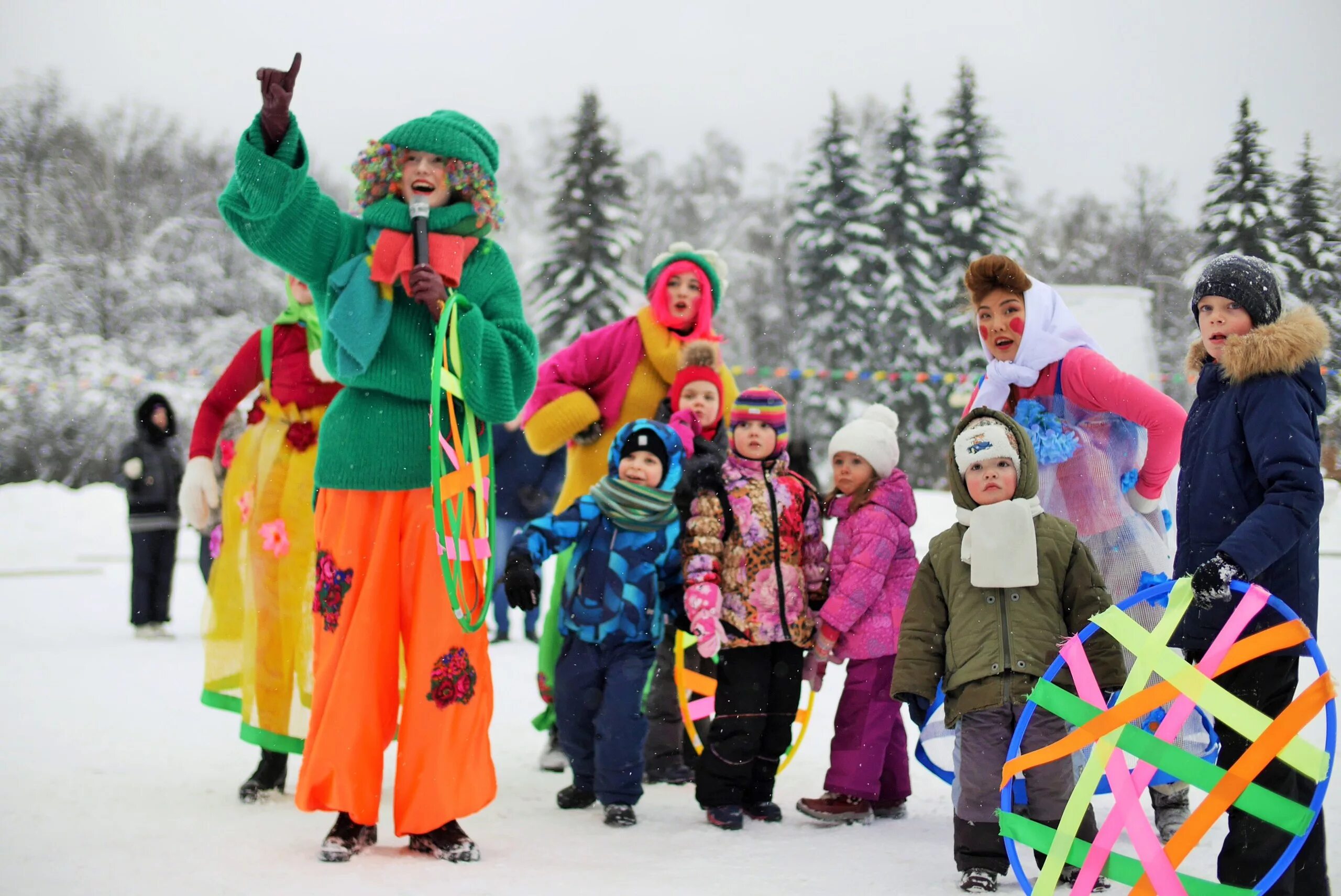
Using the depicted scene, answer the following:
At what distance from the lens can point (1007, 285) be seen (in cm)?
414

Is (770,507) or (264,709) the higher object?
(770,507)

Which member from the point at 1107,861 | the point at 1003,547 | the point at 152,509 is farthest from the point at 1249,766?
the point at 152,509

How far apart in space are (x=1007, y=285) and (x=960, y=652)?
1.38 m

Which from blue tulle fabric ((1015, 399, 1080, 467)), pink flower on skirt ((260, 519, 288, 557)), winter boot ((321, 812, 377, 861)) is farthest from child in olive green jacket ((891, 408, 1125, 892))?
pink flower on skirt ((260, 519, 288, 557))

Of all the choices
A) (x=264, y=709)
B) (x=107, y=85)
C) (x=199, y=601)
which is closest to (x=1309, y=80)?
(x=264, y=709)

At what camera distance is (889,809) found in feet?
14.3

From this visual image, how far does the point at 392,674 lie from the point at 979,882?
1809 mm

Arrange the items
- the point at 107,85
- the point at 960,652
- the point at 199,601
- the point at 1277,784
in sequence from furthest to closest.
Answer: the point at 107,85
the point at 199,601
the point at 960,652
the point at 1277,784

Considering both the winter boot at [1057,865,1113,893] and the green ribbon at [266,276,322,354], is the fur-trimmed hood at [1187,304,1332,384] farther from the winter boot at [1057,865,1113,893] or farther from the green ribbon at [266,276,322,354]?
the green ribbon at [266,276,322,354]

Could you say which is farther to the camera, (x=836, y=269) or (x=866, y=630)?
(x=836, y=269)

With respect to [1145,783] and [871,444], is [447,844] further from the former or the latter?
[871,444]

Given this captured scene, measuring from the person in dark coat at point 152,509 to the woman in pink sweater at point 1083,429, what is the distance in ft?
23.6

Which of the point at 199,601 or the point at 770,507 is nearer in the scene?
the point at 770,507

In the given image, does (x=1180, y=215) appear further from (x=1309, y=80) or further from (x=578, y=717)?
(x=578, y=717)
